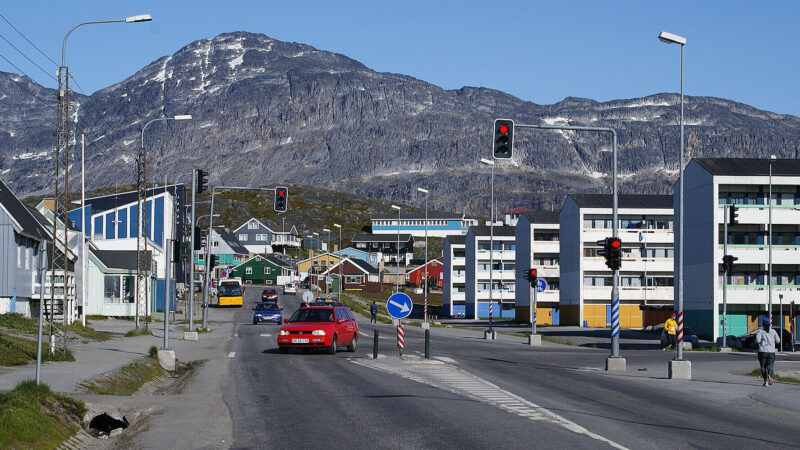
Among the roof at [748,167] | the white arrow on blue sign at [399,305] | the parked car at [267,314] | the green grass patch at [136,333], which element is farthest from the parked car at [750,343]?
the parked car at [267,314]

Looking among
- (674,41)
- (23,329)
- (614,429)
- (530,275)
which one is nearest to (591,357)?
(530,275)

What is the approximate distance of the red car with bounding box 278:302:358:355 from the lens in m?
33.3

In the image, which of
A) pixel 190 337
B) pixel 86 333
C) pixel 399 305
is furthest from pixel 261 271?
pixel 399 305

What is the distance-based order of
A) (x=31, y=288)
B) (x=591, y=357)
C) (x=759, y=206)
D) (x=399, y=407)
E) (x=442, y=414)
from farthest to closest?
1. (x=759, y=206)
2. (x=31, y=288)
3. (x=591, y=357)
4. (x=399, y=407)
5. (x=442, y=414)

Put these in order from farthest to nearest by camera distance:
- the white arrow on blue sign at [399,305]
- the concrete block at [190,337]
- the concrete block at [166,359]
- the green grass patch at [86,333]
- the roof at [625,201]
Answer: the roof at [625,201]
the concrete block at [190,337]
the green grass patch at [86,333]
the white arrow on blue sign at [399,305]
the concrete block at [166,359]

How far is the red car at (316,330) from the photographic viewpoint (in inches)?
1310

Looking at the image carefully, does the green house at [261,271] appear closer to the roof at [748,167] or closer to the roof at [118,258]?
the roof at [118,258]

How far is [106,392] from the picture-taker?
19.3 metres

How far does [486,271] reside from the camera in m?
108

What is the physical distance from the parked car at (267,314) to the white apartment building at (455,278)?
46433 mm

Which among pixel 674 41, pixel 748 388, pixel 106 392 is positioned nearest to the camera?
pixel 106 392

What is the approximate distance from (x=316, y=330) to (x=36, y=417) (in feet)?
66.4

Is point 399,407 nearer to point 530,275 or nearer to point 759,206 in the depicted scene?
point 530,275

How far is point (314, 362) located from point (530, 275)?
20549 mm
